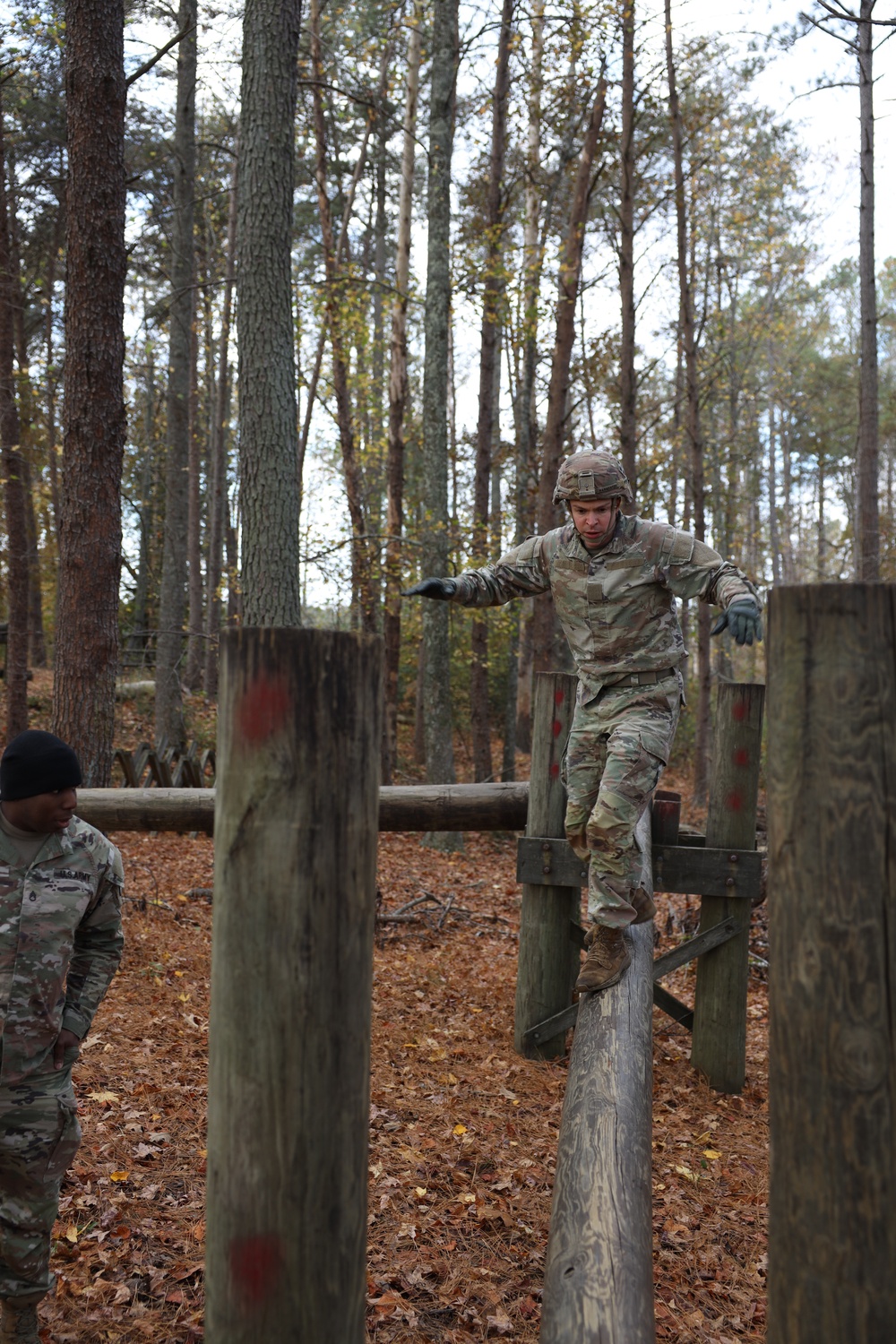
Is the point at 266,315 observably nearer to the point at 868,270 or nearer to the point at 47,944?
the point at 47,944

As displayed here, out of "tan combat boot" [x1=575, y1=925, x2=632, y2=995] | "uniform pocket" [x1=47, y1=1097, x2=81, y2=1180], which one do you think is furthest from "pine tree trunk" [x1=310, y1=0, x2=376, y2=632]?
"uniform pocket" [x1=47, y1=1097, x2=81, y2=1180]

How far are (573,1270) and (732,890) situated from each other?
3.50 m

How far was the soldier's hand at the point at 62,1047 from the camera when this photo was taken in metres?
2.84

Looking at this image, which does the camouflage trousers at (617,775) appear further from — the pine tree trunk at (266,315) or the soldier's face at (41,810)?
the pine tree trunk at (266,315)

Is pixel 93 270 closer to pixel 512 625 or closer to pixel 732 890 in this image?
pixel 732 890

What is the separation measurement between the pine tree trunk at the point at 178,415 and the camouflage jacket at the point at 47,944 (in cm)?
1248

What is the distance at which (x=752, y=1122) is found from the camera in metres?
5.42

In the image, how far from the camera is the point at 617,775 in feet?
15.4

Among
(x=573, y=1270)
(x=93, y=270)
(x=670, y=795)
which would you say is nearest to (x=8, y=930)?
(x=573, y=1270)

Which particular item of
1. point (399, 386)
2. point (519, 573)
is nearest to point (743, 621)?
point (519, 573)

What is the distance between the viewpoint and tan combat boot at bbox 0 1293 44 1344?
9.31 ft

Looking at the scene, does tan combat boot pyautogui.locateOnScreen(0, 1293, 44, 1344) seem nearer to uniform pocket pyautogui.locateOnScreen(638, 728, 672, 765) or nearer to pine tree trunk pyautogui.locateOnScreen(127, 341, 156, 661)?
uniform pocket pyautogui.locateOnScreen(638, 728, 672, 765)

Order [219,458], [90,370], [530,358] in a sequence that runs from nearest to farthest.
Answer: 1. [90,370]
2. [530,358]
3. [219,458]

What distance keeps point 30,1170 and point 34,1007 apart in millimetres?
449
